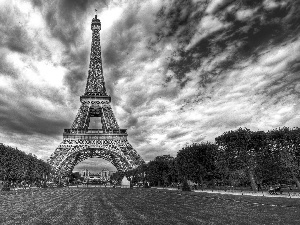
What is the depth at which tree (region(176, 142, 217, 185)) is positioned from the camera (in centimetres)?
5228

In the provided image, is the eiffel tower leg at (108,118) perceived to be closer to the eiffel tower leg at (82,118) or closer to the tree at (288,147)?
the eiffel tower leg at (82,118)

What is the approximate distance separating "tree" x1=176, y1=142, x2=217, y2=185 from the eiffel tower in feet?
102

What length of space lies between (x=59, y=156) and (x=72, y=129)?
1077cm

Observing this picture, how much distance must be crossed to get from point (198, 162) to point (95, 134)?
1888 inches

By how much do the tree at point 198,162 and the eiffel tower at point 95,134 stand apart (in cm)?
3116

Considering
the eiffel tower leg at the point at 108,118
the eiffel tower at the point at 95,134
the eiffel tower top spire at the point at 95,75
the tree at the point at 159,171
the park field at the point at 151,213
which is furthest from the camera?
the eiffel tower top spire at the point at 95,75

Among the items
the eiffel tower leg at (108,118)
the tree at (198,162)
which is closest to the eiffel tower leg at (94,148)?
the eiffel tower leg at (108,118)

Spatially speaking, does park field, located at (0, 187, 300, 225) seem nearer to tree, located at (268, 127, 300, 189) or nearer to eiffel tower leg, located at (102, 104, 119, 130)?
tree, located at (268, 127, 300, 189)


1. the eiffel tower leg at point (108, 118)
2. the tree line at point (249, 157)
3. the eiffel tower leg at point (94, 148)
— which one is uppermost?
the eiffel tower leg at point (108, 118)

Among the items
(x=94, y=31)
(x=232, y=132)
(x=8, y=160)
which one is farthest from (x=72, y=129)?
(x=232, y=132)

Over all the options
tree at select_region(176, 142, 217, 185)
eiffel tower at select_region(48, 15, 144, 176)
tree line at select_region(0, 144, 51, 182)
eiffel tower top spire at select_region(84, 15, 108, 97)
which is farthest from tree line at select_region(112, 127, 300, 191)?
eiffel tower top spire at select_region(84, 15, 108, 97)

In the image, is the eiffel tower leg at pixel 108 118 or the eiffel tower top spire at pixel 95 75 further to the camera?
the eiffel tower top spire at pixel 95 75

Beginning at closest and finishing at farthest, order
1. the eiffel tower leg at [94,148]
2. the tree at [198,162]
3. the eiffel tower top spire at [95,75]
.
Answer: the tree at [198,162]
the eiffel tower leg at [94,148]
the eiffel tower top spire at [95,75]

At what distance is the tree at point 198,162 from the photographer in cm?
5228
